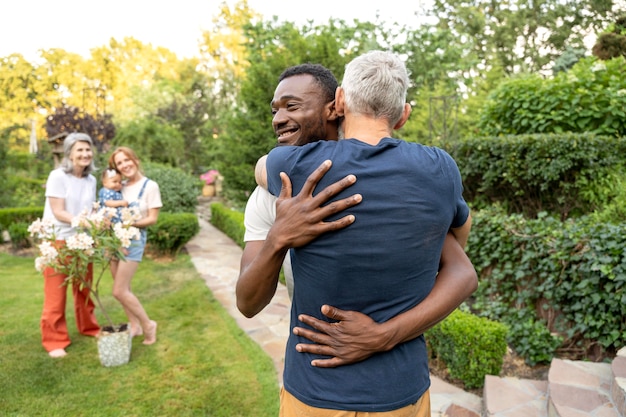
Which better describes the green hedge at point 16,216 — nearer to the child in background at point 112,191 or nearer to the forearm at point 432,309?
the child in background at point 112,191

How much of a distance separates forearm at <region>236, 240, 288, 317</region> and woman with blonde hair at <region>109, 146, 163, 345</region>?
297cm

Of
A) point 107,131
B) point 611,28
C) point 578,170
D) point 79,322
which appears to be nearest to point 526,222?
point 578,170

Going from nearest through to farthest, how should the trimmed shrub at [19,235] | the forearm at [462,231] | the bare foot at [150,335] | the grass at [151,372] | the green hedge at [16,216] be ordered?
the forearm at [462,231] < the grass at [151,372] < the bare foot at [150,335] < the trimmed shrub at [19,235] < the green hedge at [16,216]

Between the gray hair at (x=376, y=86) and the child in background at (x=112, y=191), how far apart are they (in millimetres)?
3421

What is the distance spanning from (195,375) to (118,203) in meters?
1.65

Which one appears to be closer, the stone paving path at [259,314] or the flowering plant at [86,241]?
the stone paving path at [259,314]

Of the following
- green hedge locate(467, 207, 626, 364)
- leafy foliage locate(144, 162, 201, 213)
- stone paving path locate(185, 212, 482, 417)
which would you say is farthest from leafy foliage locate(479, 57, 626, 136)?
leafy foliage locate(144, 162, 201, 213)

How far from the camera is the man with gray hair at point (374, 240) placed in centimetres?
107

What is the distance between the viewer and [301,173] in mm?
1134

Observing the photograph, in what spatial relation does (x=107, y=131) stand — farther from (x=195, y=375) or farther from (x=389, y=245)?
(x=389, y=245)

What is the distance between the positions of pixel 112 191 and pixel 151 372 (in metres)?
1.65

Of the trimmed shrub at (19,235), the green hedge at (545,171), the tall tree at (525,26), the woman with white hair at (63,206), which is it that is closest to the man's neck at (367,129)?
the woman with white hair at (63,206)

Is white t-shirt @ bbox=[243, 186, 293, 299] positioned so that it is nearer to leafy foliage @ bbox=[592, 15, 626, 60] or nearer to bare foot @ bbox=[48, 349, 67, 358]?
bare foot @ bbox=[48, 349, 67, 358]

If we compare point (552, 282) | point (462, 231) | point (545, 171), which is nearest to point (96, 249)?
point (462, 231)
